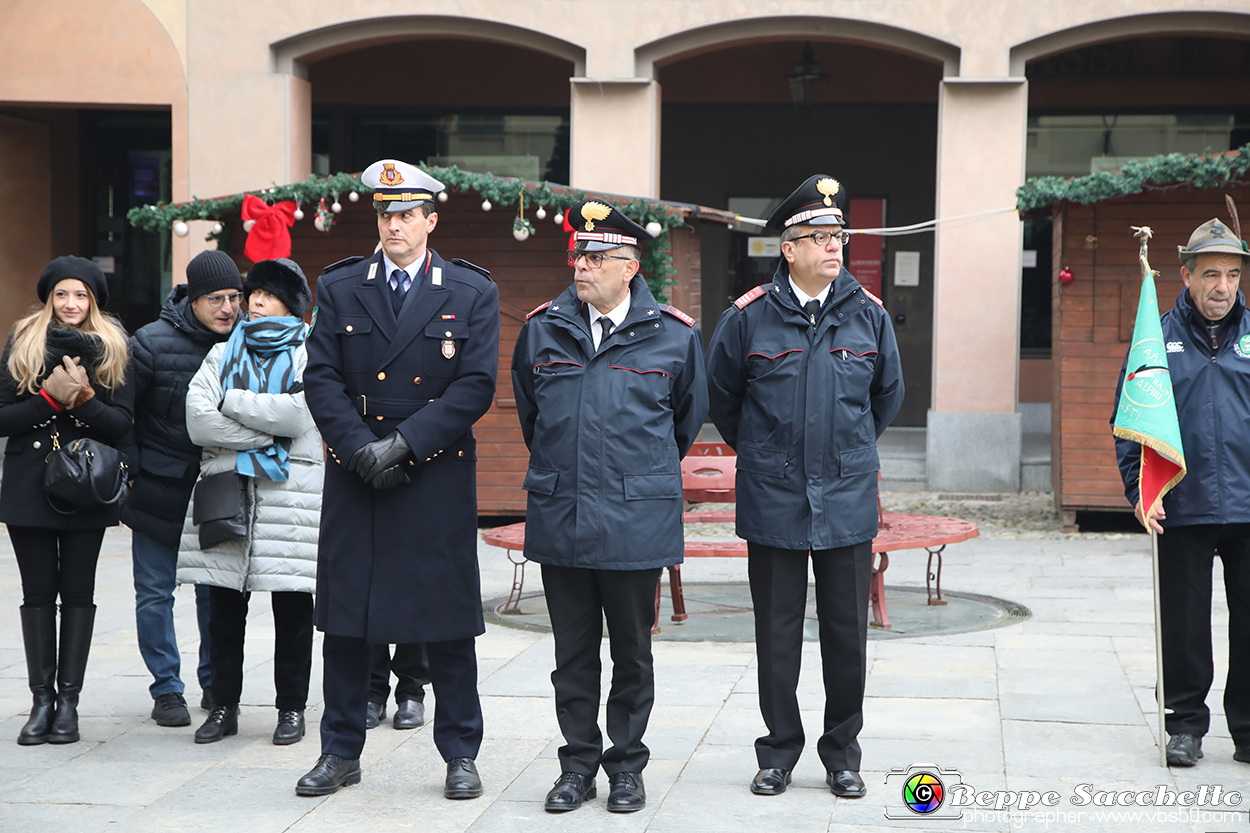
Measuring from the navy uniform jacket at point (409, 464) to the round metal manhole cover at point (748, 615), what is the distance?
8.81 feet

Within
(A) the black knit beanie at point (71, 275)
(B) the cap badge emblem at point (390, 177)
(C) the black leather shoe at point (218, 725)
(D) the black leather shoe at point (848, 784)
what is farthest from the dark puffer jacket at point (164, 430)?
(D) the black leather shoe at point (848, 784)

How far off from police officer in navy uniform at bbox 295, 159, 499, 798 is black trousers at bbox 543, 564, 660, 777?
327 millimetres

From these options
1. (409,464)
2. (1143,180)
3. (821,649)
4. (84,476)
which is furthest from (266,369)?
(1143,180)

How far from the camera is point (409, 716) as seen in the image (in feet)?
17.6

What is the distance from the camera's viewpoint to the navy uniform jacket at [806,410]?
4.52m

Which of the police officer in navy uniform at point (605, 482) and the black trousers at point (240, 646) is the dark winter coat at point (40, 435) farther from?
the police officer in navy uniform at point (605, 482)

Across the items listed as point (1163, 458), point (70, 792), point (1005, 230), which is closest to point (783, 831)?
point (1163, 458)

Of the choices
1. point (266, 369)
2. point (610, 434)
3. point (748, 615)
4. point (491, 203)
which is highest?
point (491, 203)

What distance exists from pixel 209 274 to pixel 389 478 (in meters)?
1.59

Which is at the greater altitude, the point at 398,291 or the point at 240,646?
the point at 398,291

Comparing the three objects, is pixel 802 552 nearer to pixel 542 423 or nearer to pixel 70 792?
pixel 542 423

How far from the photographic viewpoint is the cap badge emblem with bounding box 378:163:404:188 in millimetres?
4488

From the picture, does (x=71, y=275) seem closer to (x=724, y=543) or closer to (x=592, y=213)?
(x=592, y=213)

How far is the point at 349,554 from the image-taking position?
4512 mm
